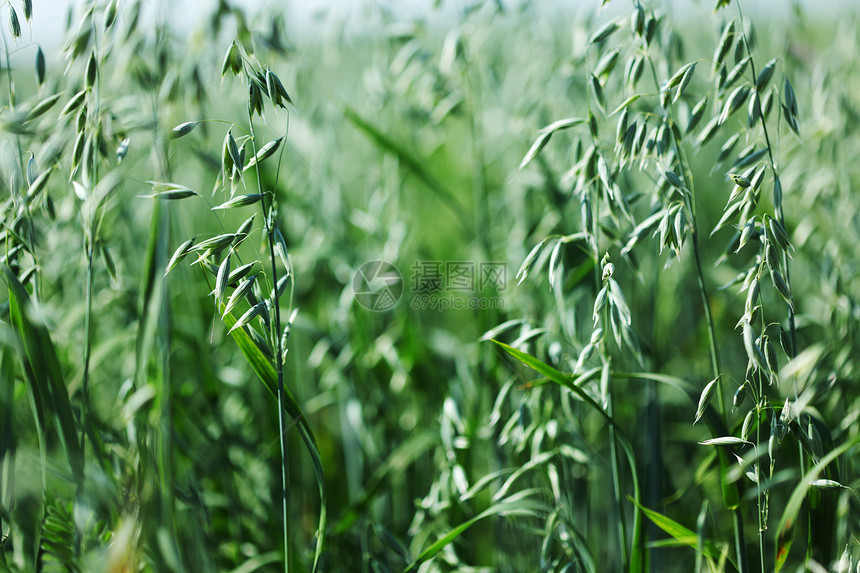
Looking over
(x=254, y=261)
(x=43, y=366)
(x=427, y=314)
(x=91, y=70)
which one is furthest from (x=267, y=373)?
(x=427, y=314)

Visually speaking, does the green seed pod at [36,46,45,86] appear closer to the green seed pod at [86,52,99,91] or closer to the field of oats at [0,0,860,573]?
the field of oats at [0,0,860,573]

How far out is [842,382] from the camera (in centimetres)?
94

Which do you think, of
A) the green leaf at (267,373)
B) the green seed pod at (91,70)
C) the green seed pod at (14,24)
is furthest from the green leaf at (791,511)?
the green seed pod at (14,24)

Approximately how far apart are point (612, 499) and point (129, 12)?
116cm

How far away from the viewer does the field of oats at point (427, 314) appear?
680 millimetres

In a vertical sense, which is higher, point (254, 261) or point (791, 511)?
point (254, 261)

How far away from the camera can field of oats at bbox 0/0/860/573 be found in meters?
0.68

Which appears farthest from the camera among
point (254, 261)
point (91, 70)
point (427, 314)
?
point (427, 314)

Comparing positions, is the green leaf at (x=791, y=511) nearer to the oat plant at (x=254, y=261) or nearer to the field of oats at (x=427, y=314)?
the field of oats at (x=427, y=314)

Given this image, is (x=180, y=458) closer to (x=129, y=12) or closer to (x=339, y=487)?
(x=339, y=487)

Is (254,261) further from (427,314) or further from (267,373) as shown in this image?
(427,314)

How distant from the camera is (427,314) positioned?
1.54m

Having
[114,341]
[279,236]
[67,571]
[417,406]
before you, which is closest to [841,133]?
[417,406]

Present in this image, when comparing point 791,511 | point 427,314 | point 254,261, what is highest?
point 254,261
